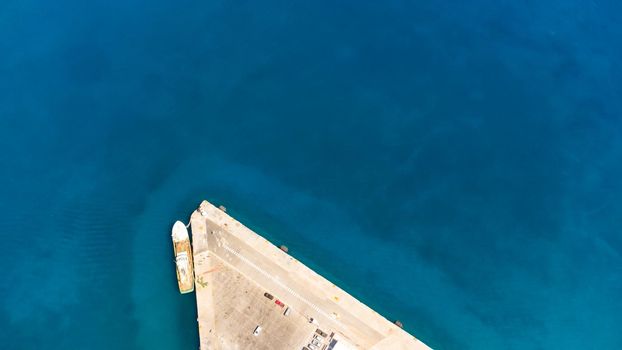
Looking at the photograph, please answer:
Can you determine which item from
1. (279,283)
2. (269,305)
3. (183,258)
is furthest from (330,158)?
(183,258)

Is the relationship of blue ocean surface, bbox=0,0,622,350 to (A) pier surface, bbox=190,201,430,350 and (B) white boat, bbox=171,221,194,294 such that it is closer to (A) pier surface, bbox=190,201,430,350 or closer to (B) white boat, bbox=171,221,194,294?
(B) white boat, bbox=171,221,194,294

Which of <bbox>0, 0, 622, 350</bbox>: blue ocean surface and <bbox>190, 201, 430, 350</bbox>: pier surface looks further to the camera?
<bbox>0, 0, 622, 350</bbox>: blue ocean surface

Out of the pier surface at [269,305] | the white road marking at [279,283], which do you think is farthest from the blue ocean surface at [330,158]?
the white road marking at [279,283]

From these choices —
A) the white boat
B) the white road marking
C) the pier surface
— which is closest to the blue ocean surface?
the white boat

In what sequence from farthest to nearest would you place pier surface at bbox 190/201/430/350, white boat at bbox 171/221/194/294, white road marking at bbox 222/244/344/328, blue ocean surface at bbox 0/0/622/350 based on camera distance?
blue ocean surface at bbox 0/0/622/350
white boat at bbox 171/221/194/294
white road marking at bbox 222/244/344/328
pier surface at bbox 190/201/430/350

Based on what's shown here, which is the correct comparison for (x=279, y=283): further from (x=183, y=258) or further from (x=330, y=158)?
(x=330, y=158)

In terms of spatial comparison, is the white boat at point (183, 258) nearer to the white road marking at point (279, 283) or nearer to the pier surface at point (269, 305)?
the pier surface at point (269, 305)
